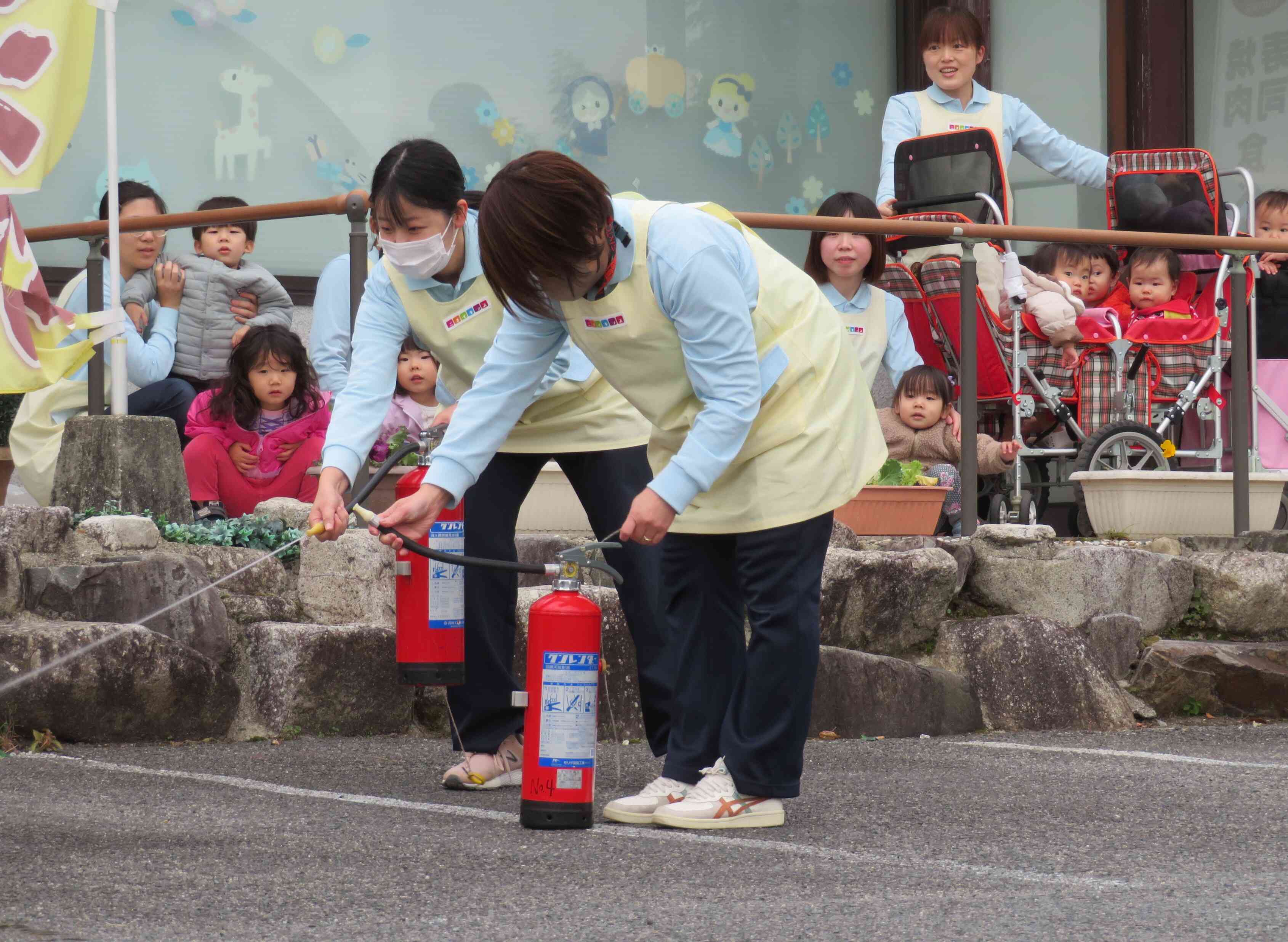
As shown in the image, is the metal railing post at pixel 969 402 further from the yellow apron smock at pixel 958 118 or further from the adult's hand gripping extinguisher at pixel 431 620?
the adult's hand gripping extinguisher at pixel 431 620

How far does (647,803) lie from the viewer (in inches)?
144

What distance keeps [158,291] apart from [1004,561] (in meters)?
3.04

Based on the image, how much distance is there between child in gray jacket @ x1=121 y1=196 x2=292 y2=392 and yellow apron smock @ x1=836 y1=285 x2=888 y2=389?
6.61ft

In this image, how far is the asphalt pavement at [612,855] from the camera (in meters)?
2.68

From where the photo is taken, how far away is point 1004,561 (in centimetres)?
602

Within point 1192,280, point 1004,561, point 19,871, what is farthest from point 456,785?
point 1192,280

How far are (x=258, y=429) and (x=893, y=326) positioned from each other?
7.56 feet

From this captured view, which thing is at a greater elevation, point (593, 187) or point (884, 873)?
point (593, 187)

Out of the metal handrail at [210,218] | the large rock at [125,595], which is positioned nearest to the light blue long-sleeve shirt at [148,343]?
the metal handrail at [210,218]

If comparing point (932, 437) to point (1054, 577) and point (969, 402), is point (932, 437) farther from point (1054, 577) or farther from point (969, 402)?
point (1054, 577)

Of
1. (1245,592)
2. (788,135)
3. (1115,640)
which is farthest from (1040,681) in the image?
(788,135)

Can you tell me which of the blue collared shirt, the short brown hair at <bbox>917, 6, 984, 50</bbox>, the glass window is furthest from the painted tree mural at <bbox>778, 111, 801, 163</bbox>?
the blue collared shirt

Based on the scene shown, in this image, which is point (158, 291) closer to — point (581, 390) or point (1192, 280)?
point (581, 390)

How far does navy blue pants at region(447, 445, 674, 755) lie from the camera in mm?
4000
